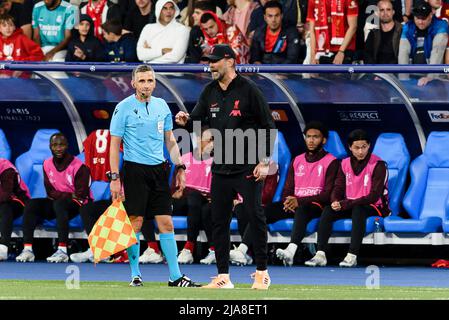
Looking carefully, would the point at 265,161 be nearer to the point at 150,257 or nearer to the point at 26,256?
the point at 150,257

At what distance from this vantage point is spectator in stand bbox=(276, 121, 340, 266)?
1706 centimetres

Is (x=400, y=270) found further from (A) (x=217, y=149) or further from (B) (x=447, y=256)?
(A) (x=217, y=149)

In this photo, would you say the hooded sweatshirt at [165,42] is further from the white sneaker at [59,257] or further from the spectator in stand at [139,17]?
the white sneaker at [59,257]

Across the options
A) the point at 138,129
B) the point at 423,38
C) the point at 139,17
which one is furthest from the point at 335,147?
the point at 138,129

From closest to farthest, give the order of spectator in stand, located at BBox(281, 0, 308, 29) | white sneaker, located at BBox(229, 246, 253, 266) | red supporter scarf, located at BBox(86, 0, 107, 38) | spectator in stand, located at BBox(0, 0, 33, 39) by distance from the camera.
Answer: white sneaker, located at BBox(229, 246, 253, 266) < spectator in stand, located at BBox(281, 0, 308, 29) < red supporter scarf, located at BBox(86, 0, 107, 38) < spectator in stand, located at BBox(0, 0, 33, 39)

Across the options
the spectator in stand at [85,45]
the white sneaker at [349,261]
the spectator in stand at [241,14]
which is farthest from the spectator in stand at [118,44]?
the white sneaker at [349,261]

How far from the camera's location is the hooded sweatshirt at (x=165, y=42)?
18.6 metres

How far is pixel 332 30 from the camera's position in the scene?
59.0ft

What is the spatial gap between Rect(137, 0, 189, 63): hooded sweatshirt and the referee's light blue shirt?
18.8 ft

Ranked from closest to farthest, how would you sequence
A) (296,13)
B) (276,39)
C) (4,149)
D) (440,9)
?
(440,9) → (276,39) → (4,149) → (296,13)

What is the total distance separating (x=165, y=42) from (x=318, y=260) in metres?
3.83

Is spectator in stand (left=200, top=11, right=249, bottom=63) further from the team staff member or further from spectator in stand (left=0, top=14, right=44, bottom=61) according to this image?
the team staff member

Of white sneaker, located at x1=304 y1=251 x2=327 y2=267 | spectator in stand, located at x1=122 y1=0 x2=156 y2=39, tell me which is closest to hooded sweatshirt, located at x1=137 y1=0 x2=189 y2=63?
spectator in stand, located at x1=122 y1=0 x2=156 y2=39

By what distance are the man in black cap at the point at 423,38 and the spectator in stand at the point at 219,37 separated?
2156 mm
